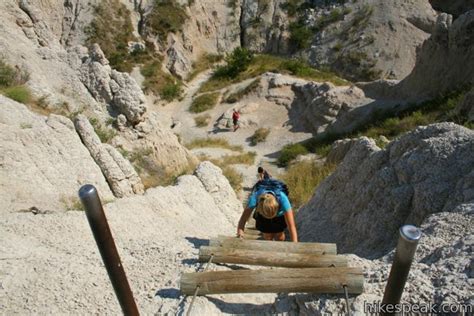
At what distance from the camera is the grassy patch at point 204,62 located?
108 feet

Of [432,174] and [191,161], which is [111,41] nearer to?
[191,161]

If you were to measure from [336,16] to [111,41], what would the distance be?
18139 mm

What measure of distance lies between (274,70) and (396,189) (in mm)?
23389

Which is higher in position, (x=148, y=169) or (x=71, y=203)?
(x=71, y=203)

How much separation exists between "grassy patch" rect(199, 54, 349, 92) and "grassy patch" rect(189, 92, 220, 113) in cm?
164

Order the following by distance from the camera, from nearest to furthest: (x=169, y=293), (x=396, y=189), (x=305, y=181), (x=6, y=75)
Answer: (x=169, y=293) < (x=396, y=189) < (x=6, y=75) < (x=305, y=181)

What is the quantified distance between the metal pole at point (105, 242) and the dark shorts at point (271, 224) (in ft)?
8.71

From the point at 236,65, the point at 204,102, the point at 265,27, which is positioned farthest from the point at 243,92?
the point at 265,27

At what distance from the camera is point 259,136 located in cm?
2153

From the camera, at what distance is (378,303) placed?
313cm

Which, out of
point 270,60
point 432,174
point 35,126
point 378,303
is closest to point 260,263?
point 378,303

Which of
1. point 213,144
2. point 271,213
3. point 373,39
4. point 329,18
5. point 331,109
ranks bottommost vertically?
point 213,144

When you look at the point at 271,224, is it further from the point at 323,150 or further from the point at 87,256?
the point at 323,150

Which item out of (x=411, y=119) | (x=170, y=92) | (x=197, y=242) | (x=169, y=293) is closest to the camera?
(x=169, y=293)
